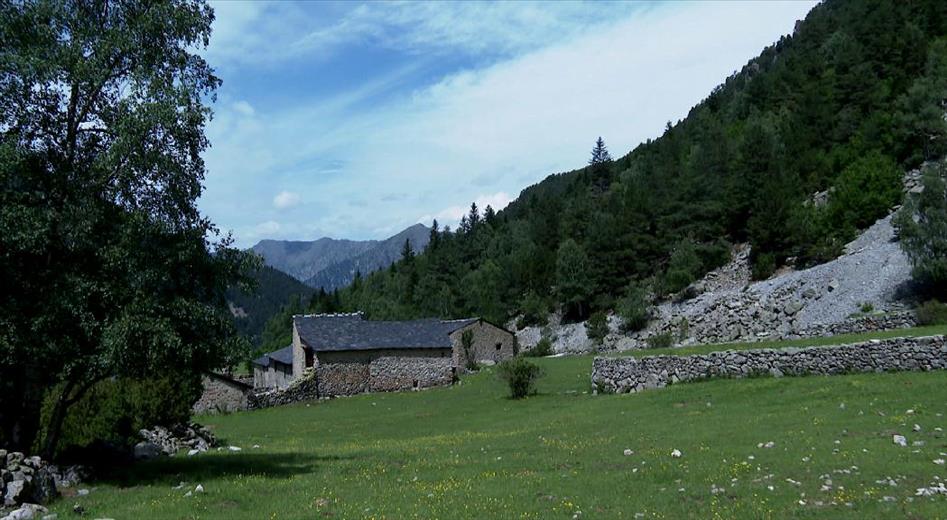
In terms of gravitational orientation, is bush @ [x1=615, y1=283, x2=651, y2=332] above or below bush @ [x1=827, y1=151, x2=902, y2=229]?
below

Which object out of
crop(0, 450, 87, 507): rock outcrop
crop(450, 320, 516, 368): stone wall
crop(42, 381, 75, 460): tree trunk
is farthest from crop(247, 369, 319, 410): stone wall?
crop(0, 450, 87, 507): rock outcrop

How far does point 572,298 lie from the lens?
9606 cm

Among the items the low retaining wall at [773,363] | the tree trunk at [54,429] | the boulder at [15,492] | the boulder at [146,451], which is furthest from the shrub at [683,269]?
the boulder at [15,492]

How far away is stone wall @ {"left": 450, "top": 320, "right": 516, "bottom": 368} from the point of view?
66062mm

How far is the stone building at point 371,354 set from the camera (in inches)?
2286

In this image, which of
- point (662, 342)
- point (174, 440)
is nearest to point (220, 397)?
point (174, 440)

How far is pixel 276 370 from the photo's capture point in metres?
74.0

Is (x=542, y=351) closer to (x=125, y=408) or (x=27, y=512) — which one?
(x=125, y=408)

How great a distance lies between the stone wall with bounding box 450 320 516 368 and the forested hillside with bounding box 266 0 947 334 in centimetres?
1581

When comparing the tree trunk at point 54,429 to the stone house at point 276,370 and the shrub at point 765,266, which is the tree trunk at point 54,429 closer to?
the stone house at point 276,370

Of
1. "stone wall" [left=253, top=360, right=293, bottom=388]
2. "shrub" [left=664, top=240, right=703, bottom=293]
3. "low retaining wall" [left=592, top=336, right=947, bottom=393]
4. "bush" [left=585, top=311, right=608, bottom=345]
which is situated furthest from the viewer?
"shrub" [left=664, top=240, right=703, bottom=293]

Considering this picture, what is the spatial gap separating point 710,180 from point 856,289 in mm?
45731

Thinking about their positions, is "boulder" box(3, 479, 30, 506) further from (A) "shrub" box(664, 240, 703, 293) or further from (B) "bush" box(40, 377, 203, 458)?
(A) "shrub" box(664, 240, 703, 293)

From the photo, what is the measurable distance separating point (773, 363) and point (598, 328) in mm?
50144
